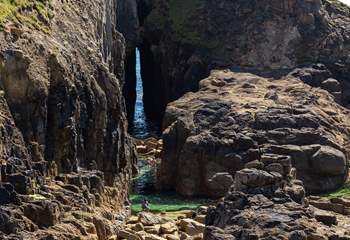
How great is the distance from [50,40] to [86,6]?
15.5m

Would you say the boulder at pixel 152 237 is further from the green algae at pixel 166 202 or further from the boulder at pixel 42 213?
the green algae at pixel 166 202

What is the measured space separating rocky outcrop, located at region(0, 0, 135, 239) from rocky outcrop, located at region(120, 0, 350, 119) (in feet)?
104

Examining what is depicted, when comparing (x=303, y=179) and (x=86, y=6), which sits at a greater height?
(x=86, y=6)

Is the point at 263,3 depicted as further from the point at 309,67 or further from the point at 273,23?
the point at 309,67

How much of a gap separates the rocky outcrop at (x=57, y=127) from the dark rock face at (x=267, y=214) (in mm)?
8737

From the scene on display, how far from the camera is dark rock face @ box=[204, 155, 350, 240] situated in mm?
45344

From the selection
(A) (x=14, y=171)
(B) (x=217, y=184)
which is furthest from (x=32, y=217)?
(B) (x=217, y=184)

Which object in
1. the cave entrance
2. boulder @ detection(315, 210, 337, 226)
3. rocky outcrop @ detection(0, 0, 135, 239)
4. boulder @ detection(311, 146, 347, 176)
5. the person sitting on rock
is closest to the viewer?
rocky outcrop @ detection(0, 0, 135, 239)

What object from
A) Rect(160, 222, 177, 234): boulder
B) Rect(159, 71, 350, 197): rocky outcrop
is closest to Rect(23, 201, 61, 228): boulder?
Rect(160, 222, 177, 234): boulder

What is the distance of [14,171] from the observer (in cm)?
4978

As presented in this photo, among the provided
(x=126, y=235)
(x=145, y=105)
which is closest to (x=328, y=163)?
(x=126, y=235)

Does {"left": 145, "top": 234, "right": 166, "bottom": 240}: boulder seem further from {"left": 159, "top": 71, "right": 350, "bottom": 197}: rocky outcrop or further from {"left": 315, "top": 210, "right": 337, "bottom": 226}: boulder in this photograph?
{"left": 159, "top": 71, "right": 350, "bottom": 197}: rocky outcrop

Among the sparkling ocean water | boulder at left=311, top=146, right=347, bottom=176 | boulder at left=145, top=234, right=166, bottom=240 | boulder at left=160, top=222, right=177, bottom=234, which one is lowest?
boulder at left=145, top=234, right=166, bottom=240

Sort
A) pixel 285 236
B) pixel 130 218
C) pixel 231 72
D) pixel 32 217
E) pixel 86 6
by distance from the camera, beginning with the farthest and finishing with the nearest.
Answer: pixel 231 72, pixel 86 6, pixel 130 218, pixel 32 217, pixel 285 236
